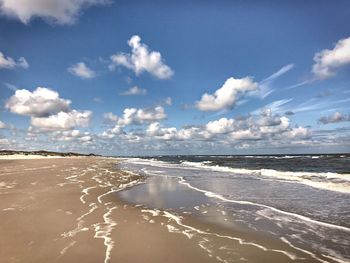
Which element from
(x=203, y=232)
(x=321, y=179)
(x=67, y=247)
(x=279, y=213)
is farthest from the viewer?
(x=321, y=179)

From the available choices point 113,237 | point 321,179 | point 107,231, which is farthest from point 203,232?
point 321,179

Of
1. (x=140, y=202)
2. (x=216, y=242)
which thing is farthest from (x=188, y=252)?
(x=140, y=202)

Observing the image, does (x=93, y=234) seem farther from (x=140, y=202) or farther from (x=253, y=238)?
(x=140, y=202)

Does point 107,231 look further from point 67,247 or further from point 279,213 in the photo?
point 279,213

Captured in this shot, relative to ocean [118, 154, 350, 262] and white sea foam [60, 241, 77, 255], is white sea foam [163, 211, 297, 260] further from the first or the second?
white sea foam [60, 241, 77, 255]

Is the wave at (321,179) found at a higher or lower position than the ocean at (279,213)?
higher

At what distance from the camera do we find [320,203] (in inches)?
562

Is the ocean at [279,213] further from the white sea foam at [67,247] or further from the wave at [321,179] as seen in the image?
the white sea foam at [67,247]

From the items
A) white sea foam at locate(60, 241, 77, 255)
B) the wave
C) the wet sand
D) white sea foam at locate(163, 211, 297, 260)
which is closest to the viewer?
the wet sand

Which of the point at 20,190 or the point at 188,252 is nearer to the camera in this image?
the point at 188,252

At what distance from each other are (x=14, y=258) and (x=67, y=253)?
42.1 inches

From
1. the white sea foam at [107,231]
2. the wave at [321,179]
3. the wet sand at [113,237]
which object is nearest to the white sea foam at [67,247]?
the wet sand at [113,237]

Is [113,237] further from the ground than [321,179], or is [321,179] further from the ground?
[321,179]

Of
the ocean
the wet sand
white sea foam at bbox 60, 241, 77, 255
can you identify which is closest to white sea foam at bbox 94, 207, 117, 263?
the wet sand
